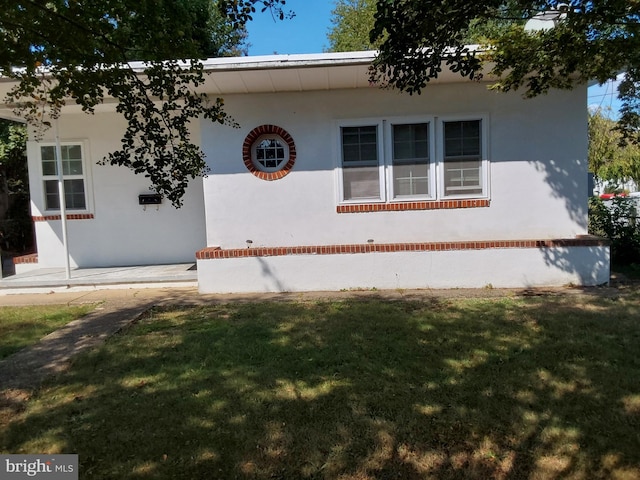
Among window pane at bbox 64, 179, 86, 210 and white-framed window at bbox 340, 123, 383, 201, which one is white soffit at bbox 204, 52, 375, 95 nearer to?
white-framed window at bbox 340, 123, 383, 201

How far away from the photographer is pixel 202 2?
10844mm

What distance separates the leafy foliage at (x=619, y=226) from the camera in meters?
8.84

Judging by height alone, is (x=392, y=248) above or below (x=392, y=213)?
below

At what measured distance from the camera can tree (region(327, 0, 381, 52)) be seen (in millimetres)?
22172

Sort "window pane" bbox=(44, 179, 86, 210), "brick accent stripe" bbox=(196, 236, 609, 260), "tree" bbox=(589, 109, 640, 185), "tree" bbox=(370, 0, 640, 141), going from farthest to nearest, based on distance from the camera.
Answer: "tree" bbox=(589, 109, 640, 185)
"window pane" bbox=(44, 179, 86, 210)
"brick accent stripe" bbox=(196, 236, 609, 260)
"tree" bbox=(370, 0, 640, 141)

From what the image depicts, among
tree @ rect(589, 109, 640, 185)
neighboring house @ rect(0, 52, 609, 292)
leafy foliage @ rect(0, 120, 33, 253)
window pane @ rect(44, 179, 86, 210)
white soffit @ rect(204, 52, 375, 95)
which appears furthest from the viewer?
tree @ rect(589, 109, 640, 185)

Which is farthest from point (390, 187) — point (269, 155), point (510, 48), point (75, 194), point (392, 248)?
point (75, 194)

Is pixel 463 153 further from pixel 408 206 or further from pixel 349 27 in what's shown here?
pixel 349 27

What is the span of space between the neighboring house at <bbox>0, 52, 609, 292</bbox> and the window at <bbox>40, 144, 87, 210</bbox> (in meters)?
2.95

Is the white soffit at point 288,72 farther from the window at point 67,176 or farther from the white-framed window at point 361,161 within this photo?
the window at point 67,176

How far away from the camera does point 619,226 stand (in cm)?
912

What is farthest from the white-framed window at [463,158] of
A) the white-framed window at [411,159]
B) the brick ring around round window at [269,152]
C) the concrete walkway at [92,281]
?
the concrete walkway at [92,281]

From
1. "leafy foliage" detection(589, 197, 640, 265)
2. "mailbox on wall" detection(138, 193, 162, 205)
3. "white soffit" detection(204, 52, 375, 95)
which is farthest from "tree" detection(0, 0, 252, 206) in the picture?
"leafy foliage" detection(589, 197, 640, 265)

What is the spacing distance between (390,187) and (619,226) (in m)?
4.93
